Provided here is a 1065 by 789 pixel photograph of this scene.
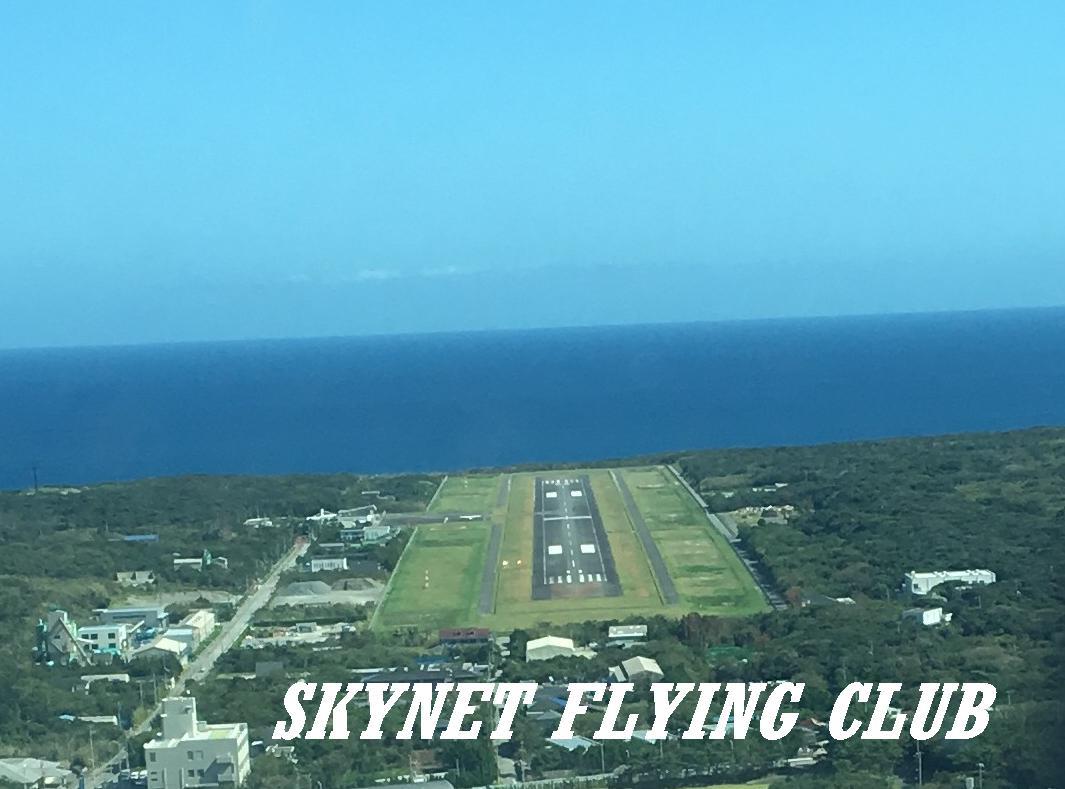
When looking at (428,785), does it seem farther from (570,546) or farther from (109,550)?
(109,550)

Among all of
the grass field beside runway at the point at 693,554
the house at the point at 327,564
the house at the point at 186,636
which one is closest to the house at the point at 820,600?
the grass field beside runway at the point at 693,554

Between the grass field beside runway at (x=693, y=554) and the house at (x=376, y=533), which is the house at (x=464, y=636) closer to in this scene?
the grass field beside runway at (x=693, y=554)

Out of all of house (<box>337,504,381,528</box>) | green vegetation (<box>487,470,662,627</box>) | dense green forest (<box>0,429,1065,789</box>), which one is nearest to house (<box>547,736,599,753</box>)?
dense green forest (<box>0,429,1065,789</box>)

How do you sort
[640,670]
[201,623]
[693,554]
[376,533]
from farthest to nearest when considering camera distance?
[376,533] → [693,554] → [201,623] → [640,670]

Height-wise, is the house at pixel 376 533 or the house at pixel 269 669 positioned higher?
the house at pixel 376 533

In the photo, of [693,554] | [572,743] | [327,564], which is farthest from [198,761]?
[693,554]

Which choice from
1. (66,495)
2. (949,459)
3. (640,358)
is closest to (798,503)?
(949,459)

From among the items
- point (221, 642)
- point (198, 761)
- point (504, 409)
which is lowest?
point (221, 642)
